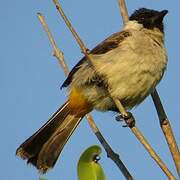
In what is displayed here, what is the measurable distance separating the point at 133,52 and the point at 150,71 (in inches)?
7.8

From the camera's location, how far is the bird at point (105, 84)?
11.8 feet

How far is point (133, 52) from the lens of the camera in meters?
3.68

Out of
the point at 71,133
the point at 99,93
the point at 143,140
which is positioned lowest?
the point at 71,133

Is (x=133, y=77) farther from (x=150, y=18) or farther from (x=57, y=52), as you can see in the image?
(x=150, y=18)

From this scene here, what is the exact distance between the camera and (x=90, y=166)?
7.04ft

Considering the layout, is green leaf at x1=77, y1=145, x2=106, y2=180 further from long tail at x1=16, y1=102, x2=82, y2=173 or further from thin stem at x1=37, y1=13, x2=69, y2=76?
long tail at x1=16, y1=102, x2=82, y2=173

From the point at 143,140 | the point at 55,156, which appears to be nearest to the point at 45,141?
the point at 55,156

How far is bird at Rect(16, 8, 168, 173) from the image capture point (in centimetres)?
361

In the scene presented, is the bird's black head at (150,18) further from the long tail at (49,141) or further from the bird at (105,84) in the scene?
the long tail at (49,141)

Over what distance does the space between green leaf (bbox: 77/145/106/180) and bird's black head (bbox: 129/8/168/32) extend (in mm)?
2301

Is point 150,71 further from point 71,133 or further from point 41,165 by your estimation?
point 41,165

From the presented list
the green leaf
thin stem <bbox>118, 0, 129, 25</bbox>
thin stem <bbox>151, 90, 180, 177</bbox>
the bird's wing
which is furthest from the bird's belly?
the green leaf

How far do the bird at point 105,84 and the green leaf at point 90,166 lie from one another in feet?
3.90

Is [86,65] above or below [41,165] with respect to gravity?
above
